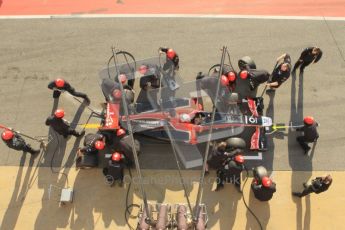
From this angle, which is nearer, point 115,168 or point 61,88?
point 115,168

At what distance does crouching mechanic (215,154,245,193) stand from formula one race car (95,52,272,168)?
686 mm

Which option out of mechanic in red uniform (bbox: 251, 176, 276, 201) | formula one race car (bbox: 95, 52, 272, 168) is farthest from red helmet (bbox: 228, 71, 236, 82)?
mechanic in red uniform (bbox: 251, 176, 276, 201)

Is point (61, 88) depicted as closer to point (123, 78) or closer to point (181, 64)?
point (123, 78)

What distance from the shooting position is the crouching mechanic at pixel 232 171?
7922 mm

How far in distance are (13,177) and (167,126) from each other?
13.8 feet

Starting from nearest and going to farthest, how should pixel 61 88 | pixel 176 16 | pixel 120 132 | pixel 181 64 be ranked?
pixel 120 132, pixel 61 88, pixel 181 64, pixel 176 16

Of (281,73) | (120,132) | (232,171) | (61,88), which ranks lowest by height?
(232,171)

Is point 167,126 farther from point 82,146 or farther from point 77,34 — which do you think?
point 77,34

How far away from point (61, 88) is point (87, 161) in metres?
2.07

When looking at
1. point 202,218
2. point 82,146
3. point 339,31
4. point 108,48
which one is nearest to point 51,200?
point 82,146

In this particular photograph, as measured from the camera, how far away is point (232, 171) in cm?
809

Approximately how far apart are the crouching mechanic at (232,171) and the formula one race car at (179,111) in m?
0.69

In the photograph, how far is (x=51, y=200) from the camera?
863 cm

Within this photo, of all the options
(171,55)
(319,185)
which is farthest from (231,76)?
(319,185)
